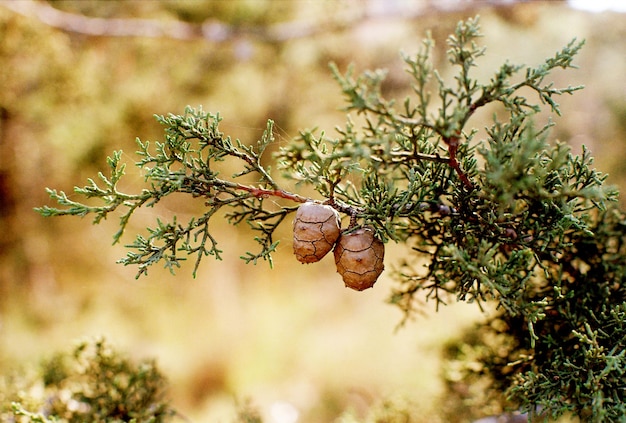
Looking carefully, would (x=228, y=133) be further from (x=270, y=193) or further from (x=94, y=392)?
(x=270, y=193)

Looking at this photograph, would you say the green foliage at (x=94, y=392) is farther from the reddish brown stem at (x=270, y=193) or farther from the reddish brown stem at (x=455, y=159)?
the reddish brown stem at (x=455, y=159)

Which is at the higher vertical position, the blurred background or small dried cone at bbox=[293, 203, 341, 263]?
the blurred background

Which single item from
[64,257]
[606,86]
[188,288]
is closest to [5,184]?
[64,257]

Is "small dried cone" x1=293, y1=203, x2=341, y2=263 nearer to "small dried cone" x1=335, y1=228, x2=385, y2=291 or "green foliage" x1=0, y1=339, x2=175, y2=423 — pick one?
"small dried cone" x1=335, y1=228, x2=385, y2=291

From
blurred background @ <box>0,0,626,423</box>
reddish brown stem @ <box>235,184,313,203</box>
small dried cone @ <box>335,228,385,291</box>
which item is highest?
blurred background @ <box>0,0,626,423</box>

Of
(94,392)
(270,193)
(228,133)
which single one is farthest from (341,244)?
(228,133)

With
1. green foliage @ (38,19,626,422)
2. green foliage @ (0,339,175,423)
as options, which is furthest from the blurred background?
green foliage @ (0,339,175,423)

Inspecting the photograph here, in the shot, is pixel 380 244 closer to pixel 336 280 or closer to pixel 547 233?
pixel 547 233

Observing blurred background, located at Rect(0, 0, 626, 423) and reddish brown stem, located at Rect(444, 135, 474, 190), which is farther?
blurred background, located at Rect(0, 0, 626, 423)
